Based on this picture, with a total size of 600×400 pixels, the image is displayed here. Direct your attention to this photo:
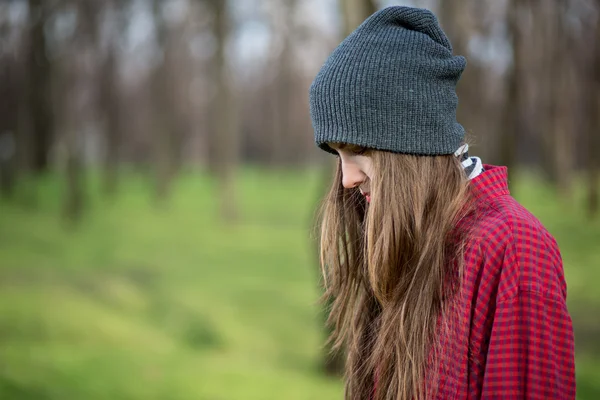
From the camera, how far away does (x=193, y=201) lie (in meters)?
18.4

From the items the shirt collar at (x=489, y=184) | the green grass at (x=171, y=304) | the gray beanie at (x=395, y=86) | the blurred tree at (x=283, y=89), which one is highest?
the blurred tree at (x=283, y=89)

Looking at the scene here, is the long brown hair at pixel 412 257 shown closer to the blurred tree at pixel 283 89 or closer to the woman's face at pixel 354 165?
the woman's face at pixel 354 165

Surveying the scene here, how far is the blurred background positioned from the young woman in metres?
0.47

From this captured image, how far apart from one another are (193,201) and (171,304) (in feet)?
31.5

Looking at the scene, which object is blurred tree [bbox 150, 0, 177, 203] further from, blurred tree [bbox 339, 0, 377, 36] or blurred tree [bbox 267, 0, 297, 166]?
blurred tree [bbox 339, 0, 377, 36]

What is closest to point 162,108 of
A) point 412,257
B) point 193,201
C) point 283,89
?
point 193,201

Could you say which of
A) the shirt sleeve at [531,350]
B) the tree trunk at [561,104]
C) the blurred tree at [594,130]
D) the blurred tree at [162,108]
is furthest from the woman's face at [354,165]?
the blurred tree at [162,108]

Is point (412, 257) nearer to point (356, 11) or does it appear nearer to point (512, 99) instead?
point (356, 11)

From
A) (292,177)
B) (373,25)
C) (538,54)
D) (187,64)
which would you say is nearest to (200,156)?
(292,177)

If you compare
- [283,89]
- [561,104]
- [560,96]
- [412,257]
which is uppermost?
[283,89]

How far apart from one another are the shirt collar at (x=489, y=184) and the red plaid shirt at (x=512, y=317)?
0.23 ft

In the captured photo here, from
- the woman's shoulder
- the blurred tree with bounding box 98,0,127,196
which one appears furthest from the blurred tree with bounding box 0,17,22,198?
the woman's shoulder

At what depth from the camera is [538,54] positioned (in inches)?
569

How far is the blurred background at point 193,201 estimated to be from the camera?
20.5 feet
